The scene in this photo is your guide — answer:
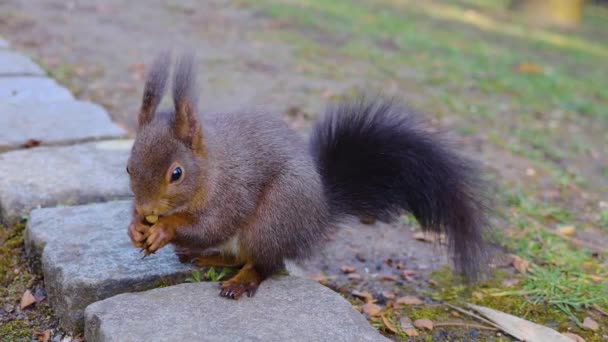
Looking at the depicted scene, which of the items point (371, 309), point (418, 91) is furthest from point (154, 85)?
point (418, 91)

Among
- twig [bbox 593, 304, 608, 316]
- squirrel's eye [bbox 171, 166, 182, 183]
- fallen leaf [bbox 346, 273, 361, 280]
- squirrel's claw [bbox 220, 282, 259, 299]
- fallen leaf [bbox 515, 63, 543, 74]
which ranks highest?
squirrel's eye [bbox 171, 166, 182, 183]

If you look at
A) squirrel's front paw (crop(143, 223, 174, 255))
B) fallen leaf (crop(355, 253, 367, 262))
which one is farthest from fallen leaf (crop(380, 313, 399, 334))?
squirrel's front paw (crop(143, 223, 174, 255))

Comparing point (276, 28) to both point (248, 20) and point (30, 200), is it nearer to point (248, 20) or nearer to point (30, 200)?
point (248, 20)

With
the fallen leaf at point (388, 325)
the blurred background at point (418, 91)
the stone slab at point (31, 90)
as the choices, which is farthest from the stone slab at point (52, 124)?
the fallen leaf at point (388, 325)

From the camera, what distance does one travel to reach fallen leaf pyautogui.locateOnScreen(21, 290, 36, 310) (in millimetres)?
2102

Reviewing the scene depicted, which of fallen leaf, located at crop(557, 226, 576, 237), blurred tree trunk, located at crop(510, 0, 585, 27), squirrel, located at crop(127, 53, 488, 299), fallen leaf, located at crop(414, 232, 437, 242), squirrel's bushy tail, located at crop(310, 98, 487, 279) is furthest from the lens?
blurred tree trunk, located at crop(510, 0, 585, 27)

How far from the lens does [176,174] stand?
1827 mm

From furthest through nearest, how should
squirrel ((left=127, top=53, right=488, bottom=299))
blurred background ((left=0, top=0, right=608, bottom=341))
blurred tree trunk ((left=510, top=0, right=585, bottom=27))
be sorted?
blurred tree trunk ((left=510, top=0, right=585, bottom=27)) < blurred background ((left=0, top=0, right=608, bottom=341)) < squirrel ((left=127, top=53, right=488, bottom=299))

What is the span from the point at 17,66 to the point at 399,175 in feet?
8.63

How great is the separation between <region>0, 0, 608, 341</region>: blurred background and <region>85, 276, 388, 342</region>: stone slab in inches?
14.0

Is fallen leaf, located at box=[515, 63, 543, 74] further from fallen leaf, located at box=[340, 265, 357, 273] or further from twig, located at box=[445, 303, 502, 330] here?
twig, located at box=[445, 303, 502, 330]

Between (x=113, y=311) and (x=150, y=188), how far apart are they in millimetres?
352

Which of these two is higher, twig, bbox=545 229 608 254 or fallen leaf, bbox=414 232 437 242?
twig, bbox=545 229 608 254

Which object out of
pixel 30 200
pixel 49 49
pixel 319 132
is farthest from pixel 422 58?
pixel 30 200
